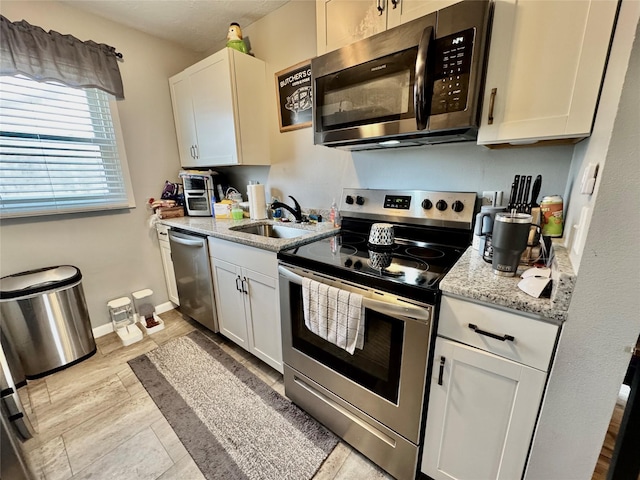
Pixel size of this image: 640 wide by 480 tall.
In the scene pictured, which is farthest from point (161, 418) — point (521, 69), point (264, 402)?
point (521, 69)

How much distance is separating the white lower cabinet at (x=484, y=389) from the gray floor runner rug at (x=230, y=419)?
625 millimetres

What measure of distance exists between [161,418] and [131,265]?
57.5 inches

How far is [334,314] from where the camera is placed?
111 centimetres

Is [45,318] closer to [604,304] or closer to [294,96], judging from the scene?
[294,96]

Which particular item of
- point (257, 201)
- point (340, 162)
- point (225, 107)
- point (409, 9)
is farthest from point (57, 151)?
point (409, 9)

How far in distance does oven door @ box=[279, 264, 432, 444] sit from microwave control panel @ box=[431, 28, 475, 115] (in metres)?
0.79

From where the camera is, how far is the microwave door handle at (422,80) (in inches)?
39.6

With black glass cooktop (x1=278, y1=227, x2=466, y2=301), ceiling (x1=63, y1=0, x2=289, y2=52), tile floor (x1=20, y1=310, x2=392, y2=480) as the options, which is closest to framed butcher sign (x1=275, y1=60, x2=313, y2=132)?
ceiling (x1=63, y1=0, x2=289, y2=52)

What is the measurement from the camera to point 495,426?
900mm

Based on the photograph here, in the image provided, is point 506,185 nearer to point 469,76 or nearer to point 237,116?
point 469,76

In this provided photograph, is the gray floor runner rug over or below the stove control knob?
below

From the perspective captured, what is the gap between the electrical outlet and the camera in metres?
1.29

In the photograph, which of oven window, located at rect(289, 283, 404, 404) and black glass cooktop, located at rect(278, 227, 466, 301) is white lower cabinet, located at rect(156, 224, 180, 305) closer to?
black glass cooktop, located at rect(278, 227, 466, 301)

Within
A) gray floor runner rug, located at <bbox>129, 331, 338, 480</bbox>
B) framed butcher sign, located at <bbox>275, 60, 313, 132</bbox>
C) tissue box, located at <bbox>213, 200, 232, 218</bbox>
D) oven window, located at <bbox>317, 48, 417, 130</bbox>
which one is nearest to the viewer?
oven window, located at <bbox>317, 48, 417, 130</bbox>
